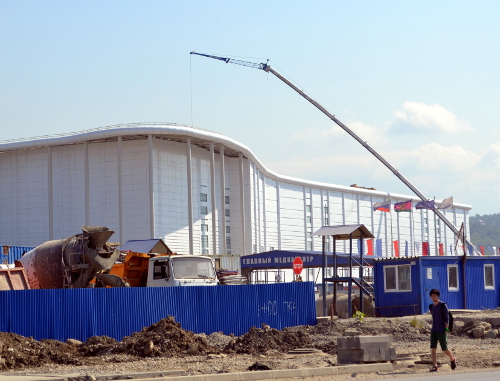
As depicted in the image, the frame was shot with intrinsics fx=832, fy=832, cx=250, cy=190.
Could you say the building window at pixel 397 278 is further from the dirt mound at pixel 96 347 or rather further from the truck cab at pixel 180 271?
the dirt mound at pixel 96 347

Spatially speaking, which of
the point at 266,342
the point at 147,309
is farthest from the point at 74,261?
the point at 266,342

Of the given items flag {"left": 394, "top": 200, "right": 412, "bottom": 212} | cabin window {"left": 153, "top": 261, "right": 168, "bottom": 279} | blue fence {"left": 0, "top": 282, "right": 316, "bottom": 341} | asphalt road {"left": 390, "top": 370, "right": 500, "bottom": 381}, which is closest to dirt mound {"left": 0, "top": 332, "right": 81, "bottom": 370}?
blue fence {"left": 0, "top": 282, "right": 316, "bottom": 341}

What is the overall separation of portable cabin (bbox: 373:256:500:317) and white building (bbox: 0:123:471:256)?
30.5 meters

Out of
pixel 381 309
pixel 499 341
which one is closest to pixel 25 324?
pixel 499 341

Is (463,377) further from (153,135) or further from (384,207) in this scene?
(384,207)

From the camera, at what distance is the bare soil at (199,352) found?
1875cm

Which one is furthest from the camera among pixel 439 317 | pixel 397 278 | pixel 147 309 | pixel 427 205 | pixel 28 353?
pixel 427 205

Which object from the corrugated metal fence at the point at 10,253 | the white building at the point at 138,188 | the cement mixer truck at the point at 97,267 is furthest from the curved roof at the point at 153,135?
the cement mixer truck at the point at 97,267

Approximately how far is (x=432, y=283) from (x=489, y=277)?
366cm

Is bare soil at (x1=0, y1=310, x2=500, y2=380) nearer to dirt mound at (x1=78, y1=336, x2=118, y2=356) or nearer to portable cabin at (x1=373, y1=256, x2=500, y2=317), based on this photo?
dirt mound at (x1=78, y1=336, x2=118, y2=356)

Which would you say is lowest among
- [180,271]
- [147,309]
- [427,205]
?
[147,309]

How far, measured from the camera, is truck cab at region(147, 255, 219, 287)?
2711 centimetres

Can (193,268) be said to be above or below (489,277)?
above

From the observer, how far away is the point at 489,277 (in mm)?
36219
